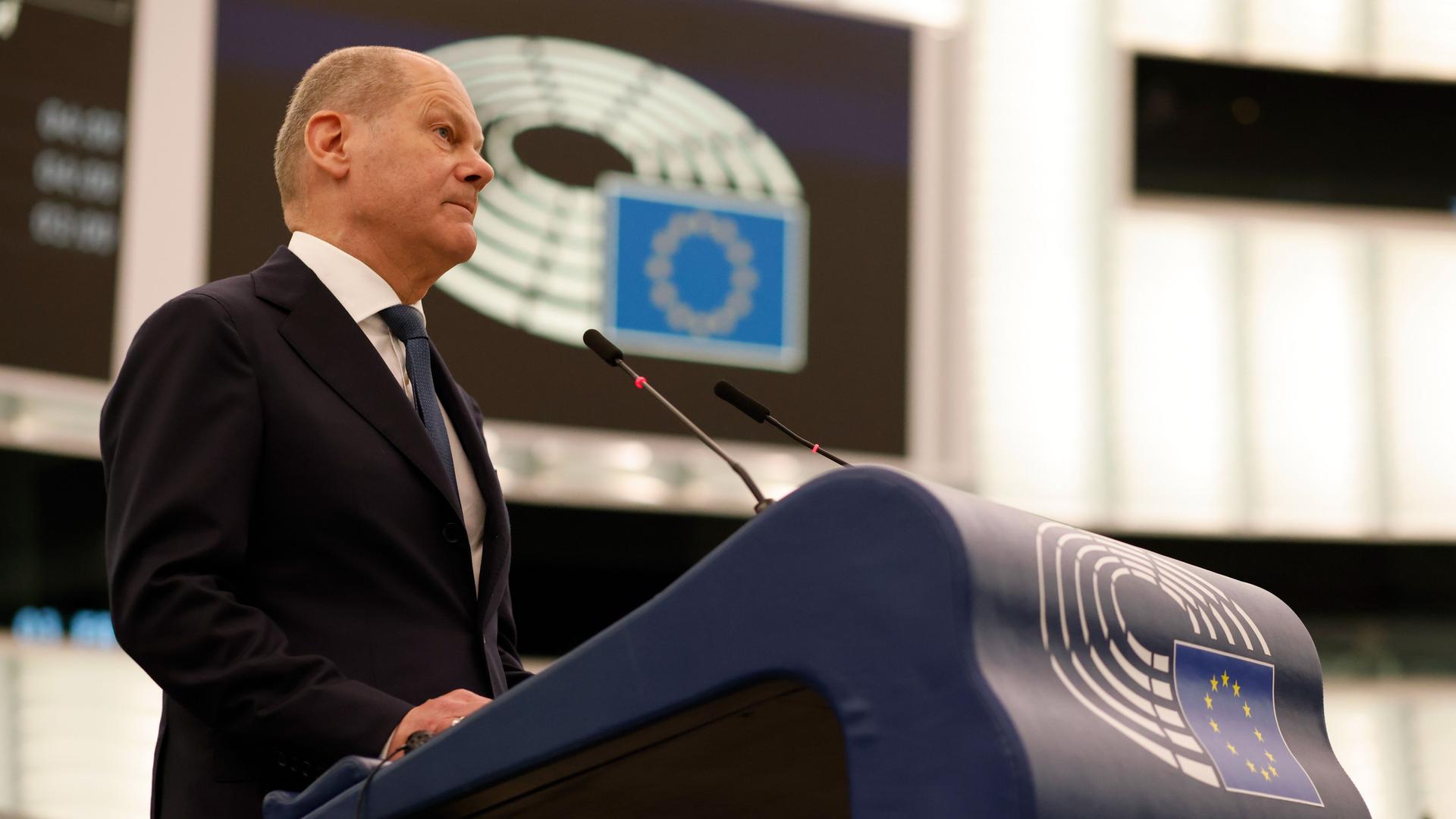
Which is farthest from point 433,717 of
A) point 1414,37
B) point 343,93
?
point 1414,37

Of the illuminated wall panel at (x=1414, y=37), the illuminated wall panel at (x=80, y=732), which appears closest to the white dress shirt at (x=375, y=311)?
the illuminated wall panel at (x=80, y=732)

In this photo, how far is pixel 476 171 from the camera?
154cm

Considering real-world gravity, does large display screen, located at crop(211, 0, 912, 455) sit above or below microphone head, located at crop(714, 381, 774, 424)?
above

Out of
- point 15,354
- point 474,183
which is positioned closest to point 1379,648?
point 15,354

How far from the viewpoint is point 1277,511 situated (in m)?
6.35

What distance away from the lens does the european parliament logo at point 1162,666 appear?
36.4 inches

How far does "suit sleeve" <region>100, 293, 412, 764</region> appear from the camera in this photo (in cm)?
115

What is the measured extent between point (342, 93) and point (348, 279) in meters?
0.20

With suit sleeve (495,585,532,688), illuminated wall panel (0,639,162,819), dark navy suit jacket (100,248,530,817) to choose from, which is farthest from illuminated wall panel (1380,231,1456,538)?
dark navy suit jacket (100,248,530,817)

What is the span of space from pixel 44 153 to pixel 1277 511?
172 inches

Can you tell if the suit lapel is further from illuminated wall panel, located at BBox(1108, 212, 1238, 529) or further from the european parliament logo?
illuminated wall panel, located at BBox(1108, 212, 1238, 529)

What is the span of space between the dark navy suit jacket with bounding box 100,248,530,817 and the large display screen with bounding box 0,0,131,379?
3220mm

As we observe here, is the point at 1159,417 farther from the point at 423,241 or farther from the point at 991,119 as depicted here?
the point at 423,241

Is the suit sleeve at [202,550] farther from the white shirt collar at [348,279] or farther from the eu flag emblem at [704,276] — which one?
the eu flag emblem at [704,276]
